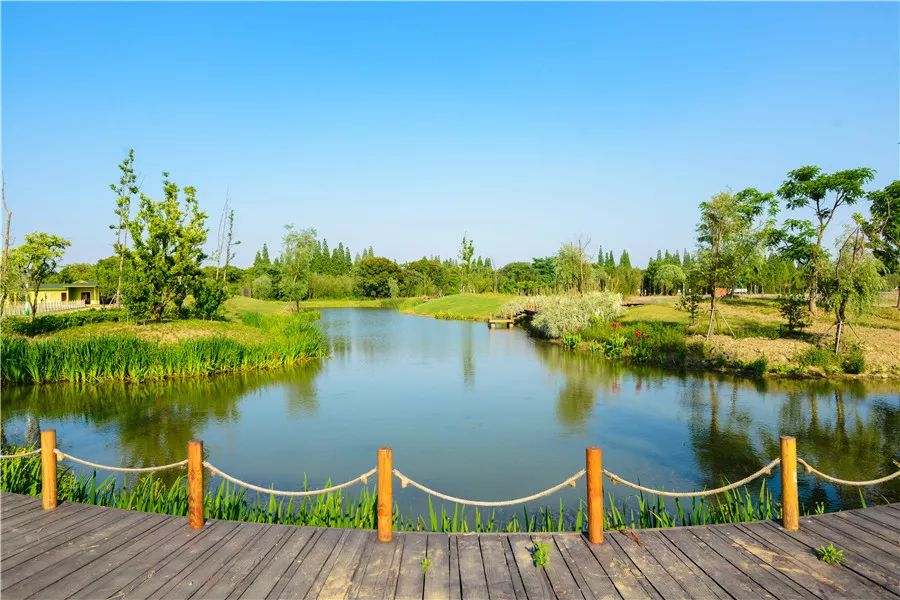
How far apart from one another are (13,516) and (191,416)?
775 centimetres

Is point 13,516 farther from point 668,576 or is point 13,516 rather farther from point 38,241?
point 38,241

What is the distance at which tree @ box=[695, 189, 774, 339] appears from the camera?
69.5ft

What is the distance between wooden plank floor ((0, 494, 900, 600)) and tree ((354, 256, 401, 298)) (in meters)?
71.6

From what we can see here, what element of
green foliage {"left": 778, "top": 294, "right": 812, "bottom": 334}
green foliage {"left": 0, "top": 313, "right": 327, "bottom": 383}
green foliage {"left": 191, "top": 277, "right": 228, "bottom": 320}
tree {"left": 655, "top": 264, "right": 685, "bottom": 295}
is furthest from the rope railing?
tree {"left": 655, "top": 264, "right": 685, "bottom": 295}

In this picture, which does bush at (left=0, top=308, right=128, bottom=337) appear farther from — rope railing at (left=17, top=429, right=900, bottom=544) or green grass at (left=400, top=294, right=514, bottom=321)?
green grass at (left=400, top=294, right=514, bottom=321)

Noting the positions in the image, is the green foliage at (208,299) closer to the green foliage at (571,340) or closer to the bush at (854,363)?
the green foliage at (571,340)

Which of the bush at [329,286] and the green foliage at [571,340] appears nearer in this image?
the green foliage at [571,340]

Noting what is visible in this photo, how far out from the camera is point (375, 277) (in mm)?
79000

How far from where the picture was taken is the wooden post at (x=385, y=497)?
5535 millimetres

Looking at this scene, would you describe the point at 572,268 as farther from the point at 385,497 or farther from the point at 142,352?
the point at 385,497

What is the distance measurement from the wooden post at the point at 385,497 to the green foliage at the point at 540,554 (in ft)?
5.12

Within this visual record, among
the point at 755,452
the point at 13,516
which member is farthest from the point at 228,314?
the point at 755,452

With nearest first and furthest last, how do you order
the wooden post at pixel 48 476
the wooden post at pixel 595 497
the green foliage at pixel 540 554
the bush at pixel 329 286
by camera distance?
the green foliage at pixel 540 554
the wooden post at pixel 595 497
the wooden post at pixel 48 476
the bush at pixel 329 286

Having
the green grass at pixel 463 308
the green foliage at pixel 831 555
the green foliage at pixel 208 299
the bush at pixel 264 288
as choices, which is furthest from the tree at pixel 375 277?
the green foliage at pixel 831 555
